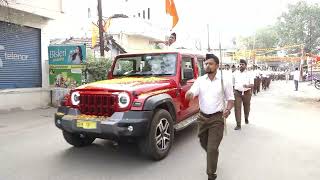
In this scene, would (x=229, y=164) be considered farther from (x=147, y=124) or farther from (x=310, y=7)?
(x=310, y=7)

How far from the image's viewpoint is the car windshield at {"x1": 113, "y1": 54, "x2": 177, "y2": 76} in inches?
292

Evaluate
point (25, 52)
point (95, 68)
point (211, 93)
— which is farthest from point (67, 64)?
point (211, 93)

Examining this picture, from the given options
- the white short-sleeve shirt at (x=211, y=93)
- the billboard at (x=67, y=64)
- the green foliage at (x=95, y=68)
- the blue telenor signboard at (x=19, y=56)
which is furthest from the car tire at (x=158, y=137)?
the green foliage at (x=95, y=68)

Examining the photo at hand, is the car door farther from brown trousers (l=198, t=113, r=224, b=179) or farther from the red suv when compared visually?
brown trousers (l=198, t=113, r=224, b=179)

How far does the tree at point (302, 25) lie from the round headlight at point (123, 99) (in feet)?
178

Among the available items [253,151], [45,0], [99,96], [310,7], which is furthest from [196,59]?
[310,7]

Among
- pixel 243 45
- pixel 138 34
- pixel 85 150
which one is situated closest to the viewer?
pixel 85 150

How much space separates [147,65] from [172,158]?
7.03ft

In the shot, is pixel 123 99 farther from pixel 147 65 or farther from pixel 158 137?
pixel 147 65

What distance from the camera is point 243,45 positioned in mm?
70125

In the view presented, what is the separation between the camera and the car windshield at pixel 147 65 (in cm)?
742

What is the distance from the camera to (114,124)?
572 cm

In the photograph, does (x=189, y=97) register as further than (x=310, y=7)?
No

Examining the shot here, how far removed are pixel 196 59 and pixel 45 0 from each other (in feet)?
27.1
